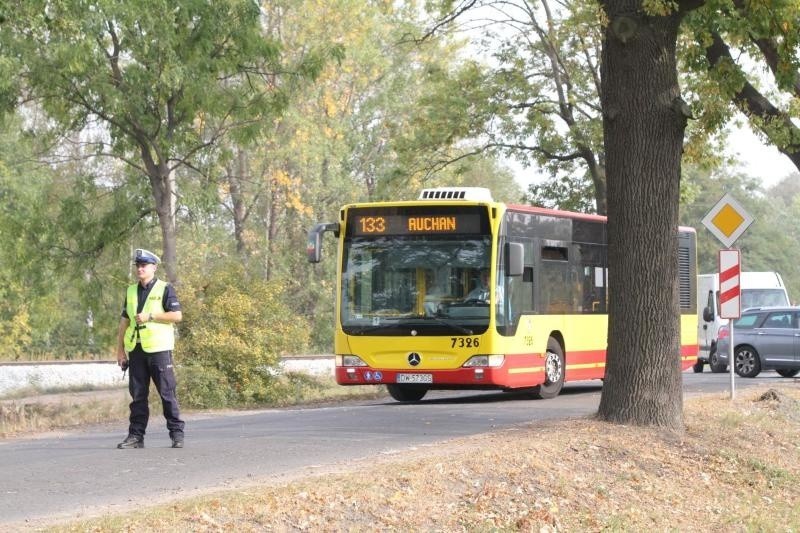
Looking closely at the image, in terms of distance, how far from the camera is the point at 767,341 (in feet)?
102

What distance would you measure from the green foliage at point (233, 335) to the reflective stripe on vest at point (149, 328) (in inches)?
355

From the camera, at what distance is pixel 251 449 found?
13.3 meters

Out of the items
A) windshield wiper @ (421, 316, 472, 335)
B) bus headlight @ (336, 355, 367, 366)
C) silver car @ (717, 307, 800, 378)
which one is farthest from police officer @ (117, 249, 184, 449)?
silver car @ (717, 307, 800, 378)

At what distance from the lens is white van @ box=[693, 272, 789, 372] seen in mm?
38031

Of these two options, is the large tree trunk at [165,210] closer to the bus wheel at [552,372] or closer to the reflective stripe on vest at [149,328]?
the bus wheel at [552,372]

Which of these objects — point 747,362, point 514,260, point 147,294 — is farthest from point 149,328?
point 747,362

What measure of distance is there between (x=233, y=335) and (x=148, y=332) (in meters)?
9.70

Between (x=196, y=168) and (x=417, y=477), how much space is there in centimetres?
1997

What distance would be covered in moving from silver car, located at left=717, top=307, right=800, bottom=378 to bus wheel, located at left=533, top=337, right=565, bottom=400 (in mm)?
9580

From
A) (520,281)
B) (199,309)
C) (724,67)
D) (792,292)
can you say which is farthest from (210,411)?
(792,292)

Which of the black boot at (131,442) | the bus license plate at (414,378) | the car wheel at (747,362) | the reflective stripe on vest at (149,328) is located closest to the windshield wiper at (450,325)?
the bus license plate at (414,378)

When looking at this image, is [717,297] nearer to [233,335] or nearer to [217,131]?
[217,131]

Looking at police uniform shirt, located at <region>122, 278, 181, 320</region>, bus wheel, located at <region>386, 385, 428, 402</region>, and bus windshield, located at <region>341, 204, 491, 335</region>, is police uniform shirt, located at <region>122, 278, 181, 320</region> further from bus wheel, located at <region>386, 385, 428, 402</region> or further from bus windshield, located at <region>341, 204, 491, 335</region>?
bus wheel, located at <region>386, 385, 428, 402</region>

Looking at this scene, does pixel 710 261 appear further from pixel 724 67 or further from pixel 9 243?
pixel 724 67
